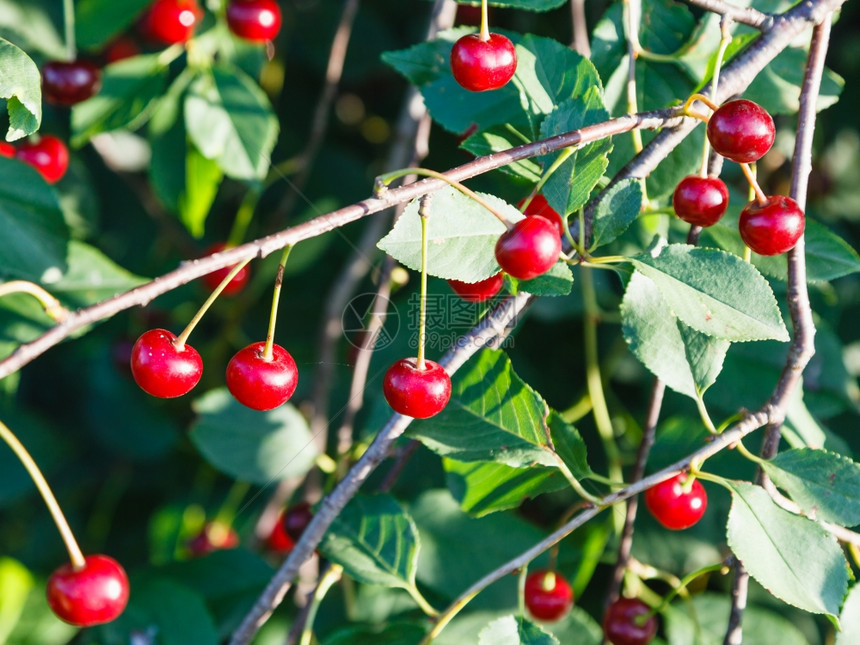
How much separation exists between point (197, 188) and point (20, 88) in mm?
713

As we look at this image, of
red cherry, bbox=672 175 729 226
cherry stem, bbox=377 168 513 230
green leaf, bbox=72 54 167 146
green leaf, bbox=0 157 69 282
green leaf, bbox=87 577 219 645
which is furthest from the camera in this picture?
green leaf, bbox=72 54 167 146

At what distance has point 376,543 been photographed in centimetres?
118

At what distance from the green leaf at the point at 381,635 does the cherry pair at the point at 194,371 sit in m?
0.47

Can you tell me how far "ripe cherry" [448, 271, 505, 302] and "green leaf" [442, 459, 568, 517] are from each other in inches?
9.9

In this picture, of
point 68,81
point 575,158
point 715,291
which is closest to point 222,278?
point 68,81

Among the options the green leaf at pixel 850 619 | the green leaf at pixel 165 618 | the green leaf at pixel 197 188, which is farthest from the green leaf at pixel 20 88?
the green leaf at pixel 850 619

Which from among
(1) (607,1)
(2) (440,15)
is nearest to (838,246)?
(2) (440,15)

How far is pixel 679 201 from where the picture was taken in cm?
97

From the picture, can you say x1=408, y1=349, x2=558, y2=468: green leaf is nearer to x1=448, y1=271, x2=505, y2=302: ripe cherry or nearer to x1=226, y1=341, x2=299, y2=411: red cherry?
x1=448, y1=271, x2=505, y2=302: ripe cherry

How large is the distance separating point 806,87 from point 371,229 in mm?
1028

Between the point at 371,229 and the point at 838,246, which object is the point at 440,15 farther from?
the point at 838,246

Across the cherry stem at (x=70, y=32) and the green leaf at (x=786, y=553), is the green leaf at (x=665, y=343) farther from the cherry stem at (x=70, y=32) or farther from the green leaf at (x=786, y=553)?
the cherry stem at (x=70, y=32)

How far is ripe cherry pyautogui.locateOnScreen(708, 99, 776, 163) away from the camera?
A: 855 millimetres

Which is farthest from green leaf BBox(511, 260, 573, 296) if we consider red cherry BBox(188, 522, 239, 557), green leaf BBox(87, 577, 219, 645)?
red cherry BBox(188, 522, 239, 557)
